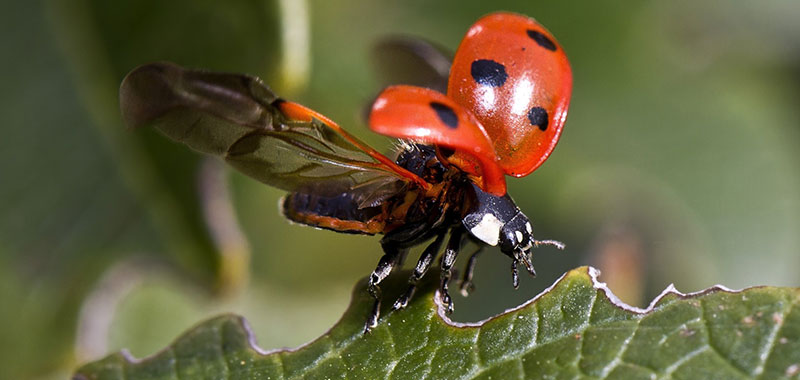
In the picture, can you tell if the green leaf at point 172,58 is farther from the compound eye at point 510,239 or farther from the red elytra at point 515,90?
the compound eye at point 510,239

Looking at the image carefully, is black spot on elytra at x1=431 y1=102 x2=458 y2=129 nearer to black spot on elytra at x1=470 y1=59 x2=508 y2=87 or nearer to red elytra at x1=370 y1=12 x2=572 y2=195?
red elytra at x1=370 y1=12 x2=572 y2=195

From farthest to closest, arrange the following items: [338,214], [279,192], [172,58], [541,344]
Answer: [279,192] → [172,58] → [338,214] → [541,344]

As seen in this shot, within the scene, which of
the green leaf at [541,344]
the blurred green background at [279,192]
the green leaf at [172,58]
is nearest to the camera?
the green leaf at [541,344]

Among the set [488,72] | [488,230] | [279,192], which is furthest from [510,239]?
[279,192]

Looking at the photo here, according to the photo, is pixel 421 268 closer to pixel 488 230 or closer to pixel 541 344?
pixel 488 230

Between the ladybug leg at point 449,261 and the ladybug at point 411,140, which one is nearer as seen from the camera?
the ladybug at point 411,140

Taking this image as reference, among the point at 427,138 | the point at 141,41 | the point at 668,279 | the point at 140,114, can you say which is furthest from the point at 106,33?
the point at 668,279

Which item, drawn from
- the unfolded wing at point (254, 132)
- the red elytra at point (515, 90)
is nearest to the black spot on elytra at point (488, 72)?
the red elytra at point (515, 90)
